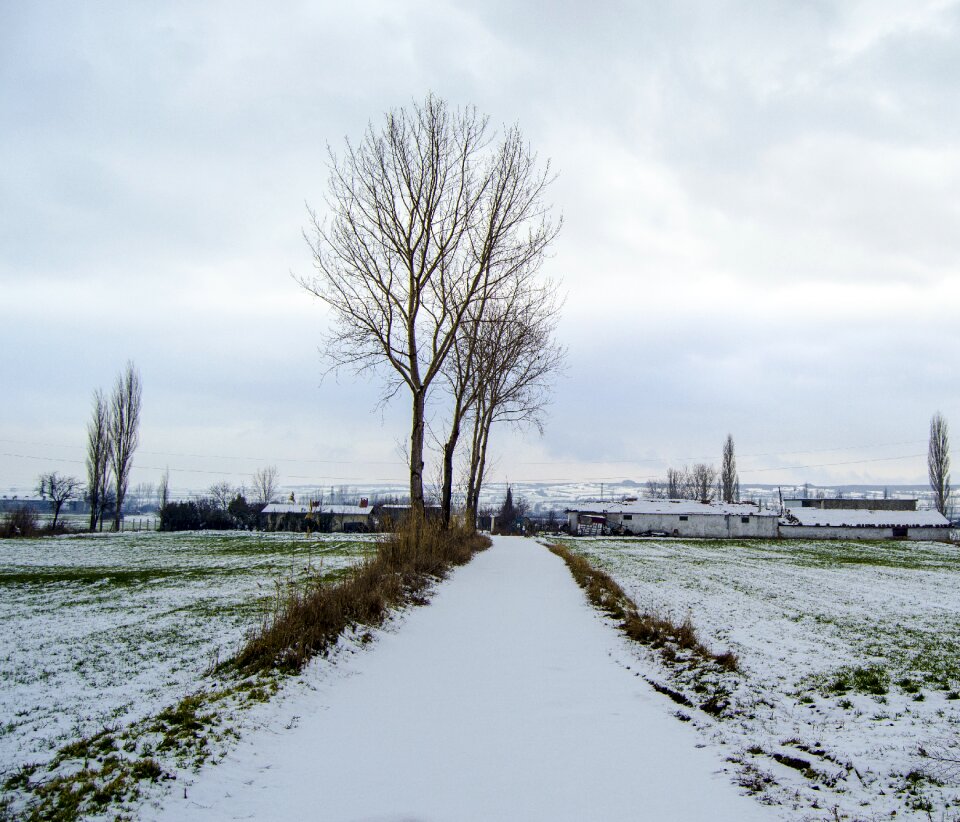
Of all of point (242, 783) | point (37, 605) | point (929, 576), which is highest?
point (242, 783)

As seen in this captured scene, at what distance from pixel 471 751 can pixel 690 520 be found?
8098 cm

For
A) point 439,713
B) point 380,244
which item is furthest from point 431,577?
point 380,244

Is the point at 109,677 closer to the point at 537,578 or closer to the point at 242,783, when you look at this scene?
the point at 242,783

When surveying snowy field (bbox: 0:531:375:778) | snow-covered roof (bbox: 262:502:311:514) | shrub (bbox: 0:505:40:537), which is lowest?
snow-covered roof (bbox: 262:502:311:514)

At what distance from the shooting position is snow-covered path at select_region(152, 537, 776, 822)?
3.47 metres

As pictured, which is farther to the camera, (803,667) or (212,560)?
(212,560)

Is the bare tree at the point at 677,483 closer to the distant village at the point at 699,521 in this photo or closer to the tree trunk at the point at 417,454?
the distant village at the point at 699,521

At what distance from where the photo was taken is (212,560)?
85.0 feet

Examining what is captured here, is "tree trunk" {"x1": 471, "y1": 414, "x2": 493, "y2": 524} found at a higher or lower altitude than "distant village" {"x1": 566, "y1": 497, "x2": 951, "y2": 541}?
higher

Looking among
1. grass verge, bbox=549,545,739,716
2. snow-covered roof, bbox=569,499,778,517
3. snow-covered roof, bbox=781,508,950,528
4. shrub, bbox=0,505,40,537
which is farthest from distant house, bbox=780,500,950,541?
shrub, bbox=0,505,40,537

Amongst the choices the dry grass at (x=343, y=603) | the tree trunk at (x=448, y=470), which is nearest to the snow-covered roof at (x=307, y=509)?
the tree trunk at (x=448, y=470)

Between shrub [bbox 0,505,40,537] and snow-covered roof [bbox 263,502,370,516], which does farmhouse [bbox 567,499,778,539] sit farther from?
shrub [bbox 0,505,40,537]

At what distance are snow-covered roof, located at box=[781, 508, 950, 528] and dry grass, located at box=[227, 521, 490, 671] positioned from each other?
74.3 m

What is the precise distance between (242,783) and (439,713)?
70.9 inches
